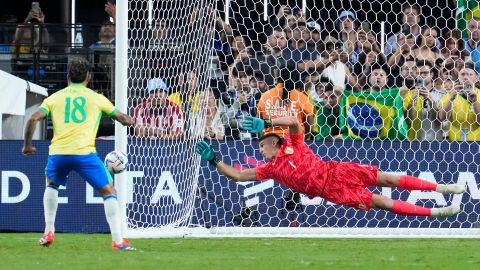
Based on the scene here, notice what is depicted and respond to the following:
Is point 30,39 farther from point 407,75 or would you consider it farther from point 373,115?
point 407,75

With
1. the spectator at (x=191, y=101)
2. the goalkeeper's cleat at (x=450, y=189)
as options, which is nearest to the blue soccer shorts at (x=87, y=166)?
the spectator at (x=191, y=101)

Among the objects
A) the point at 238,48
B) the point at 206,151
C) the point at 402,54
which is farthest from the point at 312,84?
the point at 206,151

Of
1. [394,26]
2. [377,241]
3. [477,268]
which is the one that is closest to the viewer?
[477,268]

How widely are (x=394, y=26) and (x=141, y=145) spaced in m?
3.89

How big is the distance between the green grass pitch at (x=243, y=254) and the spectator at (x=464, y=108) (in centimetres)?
206

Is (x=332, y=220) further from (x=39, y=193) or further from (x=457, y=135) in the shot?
(x=39, y=193)

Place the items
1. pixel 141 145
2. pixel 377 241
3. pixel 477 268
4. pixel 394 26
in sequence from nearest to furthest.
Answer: pixel 477 268
pixel 377 241
pixel 141 145
pixel 394 26

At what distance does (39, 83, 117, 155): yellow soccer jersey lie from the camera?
36.0ft

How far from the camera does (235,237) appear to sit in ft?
44.2

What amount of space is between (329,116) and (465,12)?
7.50 ft

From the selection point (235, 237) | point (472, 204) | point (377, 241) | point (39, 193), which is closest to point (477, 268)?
point (377, 241)

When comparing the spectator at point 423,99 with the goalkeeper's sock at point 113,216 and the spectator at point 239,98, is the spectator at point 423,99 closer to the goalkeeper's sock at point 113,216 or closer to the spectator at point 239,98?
the spectator at point 239,98

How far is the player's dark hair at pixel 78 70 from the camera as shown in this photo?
11.0 m

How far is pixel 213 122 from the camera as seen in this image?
48.5 ft
